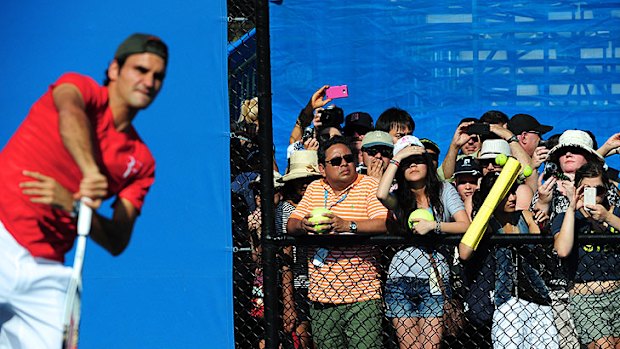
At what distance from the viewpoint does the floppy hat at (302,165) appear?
658 cm

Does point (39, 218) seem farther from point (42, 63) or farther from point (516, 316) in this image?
Result: point (516, 316)

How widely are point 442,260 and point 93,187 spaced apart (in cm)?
227

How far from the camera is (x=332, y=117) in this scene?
708 cm

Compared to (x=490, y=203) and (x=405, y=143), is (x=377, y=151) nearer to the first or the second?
(x=405, y=143)

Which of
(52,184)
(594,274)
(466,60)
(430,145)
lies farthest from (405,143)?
(52,184)

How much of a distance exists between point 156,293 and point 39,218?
1.42m

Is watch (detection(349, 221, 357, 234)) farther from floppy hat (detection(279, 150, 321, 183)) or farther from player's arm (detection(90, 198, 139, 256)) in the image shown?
player's arm (detection(90, 198, 139, 256))

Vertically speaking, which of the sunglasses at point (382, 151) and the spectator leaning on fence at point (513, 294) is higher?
the sunglasses at point (382, 151)

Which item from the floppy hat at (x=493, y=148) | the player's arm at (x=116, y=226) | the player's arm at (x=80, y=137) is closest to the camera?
the player's arm at (x=80, y=137)

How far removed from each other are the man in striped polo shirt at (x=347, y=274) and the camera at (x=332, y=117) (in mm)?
980

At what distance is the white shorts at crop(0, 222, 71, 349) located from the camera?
14.4 ft

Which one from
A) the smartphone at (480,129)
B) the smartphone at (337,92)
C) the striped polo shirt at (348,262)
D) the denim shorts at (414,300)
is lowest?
the denim shorts at (414,300)

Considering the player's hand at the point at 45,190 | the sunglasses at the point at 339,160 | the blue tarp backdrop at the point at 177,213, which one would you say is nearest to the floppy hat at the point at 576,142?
the sunglasses at the point at 339,160

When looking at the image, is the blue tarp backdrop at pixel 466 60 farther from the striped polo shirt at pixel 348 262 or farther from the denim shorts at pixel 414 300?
the denim shorts at pixel 414 300
